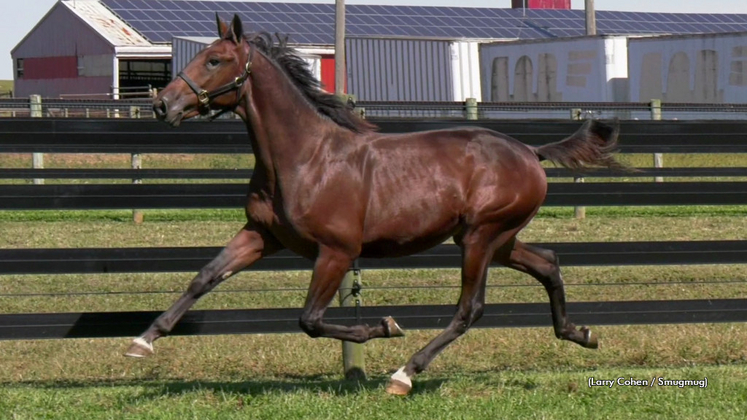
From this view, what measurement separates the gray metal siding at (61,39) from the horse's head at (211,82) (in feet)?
128

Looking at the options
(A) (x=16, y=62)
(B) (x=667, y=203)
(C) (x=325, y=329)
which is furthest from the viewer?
(A) (x=16, y=62)

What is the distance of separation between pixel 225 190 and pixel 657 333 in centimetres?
332

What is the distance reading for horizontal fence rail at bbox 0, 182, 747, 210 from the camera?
22.5ft

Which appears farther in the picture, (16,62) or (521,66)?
(16,62)

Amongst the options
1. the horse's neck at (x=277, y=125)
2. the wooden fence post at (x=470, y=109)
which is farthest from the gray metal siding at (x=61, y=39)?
the horse's neck at (x=277, y=125)

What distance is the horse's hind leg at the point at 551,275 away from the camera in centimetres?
671

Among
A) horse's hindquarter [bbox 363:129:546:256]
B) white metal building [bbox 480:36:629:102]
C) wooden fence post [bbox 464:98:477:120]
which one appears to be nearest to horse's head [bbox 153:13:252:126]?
horse's hindquarter [bbox 363:129:546:256]

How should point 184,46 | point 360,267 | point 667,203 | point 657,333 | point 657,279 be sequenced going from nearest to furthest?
point 360,267, point 667,203, point 657,333, point 657,279, point 184,46

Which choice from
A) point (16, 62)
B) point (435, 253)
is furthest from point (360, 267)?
point (16, 62)

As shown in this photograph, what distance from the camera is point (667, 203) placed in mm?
7621

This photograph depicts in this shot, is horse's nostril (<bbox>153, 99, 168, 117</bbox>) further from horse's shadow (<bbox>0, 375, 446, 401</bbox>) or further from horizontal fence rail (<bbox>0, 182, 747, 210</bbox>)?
horse's shadow (<bbox>0, 375, 446, 401</bbox>)

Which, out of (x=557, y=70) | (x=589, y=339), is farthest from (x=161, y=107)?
(x=557, y=70)

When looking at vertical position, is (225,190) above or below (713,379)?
above

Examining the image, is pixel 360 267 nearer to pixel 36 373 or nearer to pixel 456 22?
pixel 36 373
